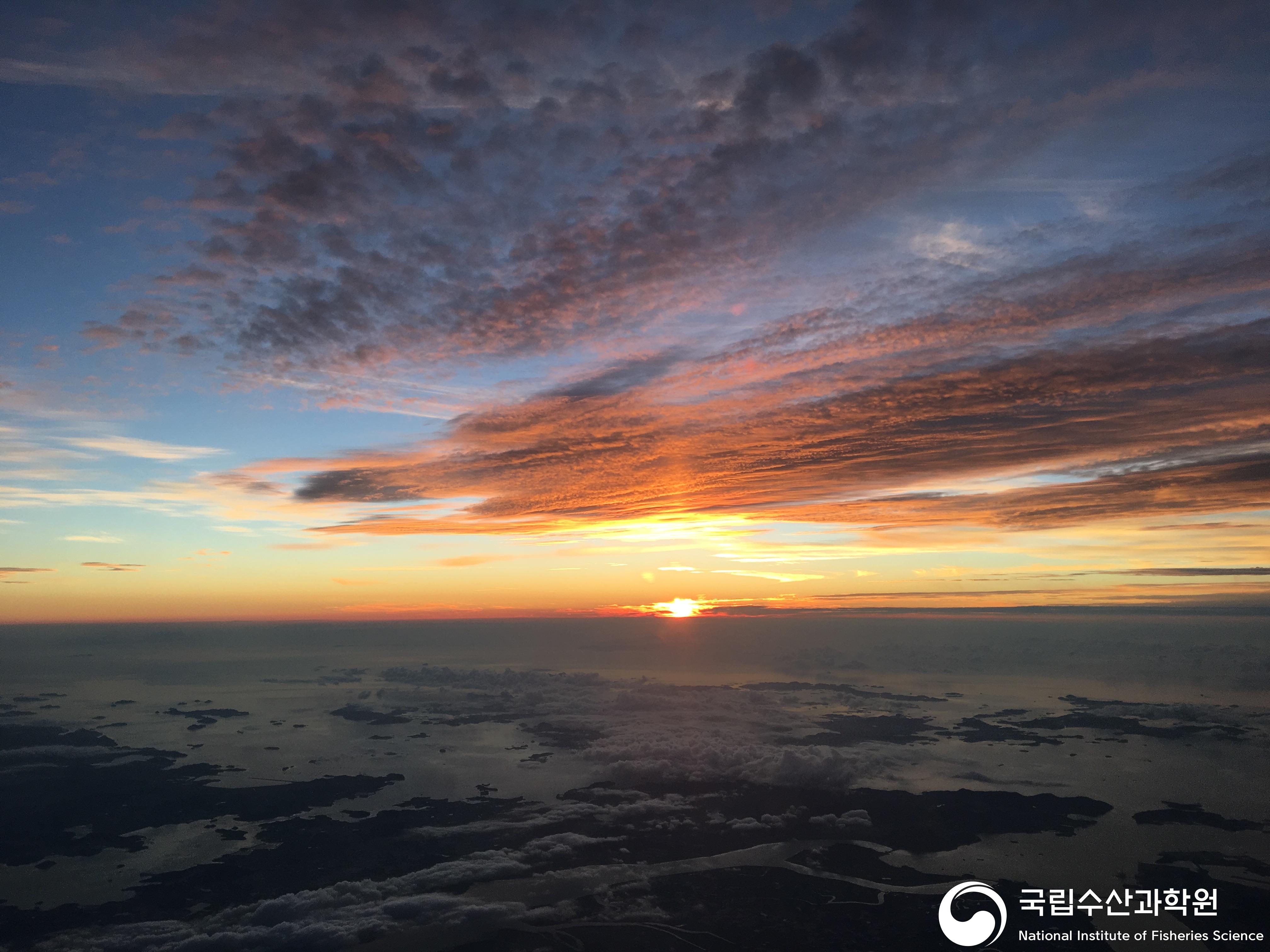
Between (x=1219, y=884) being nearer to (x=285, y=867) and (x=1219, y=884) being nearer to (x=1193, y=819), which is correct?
(x=1193, y=819)

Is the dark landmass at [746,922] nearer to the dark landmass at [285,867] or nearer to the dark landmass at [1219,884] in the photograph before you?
the dark landmass at [1219,884]

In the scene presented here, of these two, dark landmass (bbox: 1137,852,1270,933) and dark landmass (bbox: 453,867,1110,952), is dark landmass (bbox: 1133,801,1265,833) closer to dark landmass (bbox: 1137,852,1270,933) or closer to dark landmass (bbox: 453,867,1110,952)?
dark landmass (bbox: 1137,852,1270,933)

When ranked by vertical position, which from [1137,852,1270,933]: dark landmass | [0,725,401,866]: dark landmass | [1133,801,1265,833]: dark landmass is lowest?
[0,725,401,866]: dark landmass

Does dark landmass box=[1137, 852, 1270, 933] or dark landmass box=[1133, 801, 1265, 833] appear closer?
dark landmass box=[1137, 852, 1270, 933]

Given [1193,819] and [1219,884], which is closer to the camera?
[1219,884]

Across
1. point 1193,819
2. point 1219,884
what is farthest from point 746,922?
point 1193,819

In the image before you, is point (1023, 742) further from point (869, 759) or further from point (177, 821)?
point (177, 821)

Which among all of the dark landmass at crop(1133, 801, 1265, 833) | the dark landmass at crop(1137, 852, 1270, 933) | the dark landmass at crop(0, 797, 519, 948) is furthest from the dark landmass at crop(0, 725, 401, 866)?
the dark landmass at crop(1133, 801, 1265, 833)

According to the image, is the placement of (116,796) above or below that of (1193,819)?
below

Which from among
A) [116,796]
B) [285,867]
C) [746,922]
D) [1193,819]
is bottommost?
[116,796]

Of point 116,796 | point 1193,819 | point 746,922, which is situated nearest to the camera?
point 746,922

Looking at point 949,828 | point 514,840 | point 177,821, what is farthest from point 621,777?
point 177,821
